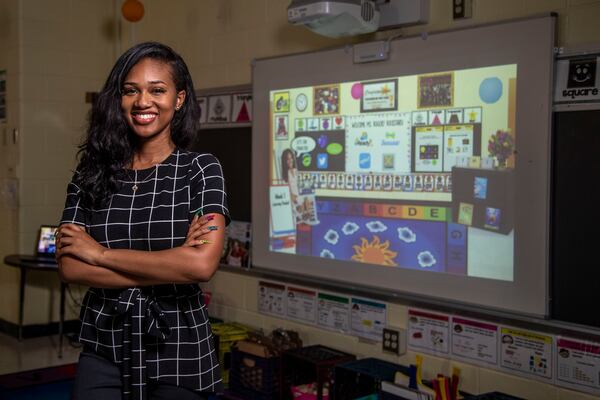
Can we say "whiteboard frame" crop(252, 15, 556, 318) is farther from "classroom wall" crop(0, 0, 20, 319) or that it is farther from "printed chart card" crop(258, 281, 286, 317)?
"classroom wall" crop(0, 0, 20, 319)

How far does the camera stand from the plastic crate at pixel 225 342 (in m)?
3.75

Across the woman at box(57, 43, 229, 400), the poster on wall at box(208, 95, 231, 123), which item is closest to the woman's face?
the woman at box(57, 43, 229, 400)

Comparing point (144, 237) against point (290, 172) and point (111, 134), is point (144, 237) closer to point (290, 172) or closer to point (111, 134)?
point (111, 134)

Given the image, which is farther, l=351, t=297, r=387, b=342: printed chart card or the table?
the table

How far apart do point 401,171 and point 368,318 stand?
757 mm

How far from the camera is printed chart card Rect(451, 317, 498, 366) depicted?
282cm

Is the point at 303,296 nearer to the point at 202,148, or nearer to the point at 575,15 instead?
the point at 202,148

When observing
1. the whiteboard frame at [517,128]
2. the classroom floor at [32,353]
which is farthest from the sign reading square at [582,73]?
the classroom floor at [32,353]

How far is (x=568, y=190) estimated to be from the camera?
8.41 feet

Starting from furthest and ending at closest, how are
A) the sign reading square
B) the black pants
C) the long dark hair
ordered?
the sign reading square → the long dark hair → the black pants

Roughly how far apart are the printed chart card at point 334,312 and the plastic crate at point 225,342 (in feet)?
1.68

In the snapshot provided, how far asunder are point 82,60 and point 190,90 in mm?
3966

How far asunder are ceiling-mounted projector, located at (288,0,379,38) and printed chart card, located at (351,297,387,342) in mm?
1308

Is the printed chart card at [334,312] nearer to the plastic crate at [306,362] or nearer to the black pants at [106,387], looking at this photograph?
the plastic crate at [306,362]
